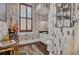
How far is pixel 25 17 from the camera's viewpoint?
1.63 metres

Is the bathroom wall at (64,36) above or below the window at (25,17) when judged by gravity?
below

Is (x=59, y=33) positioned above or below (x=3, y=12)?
below

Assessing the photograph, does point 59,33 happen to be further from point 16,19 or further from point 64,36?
point 16,19

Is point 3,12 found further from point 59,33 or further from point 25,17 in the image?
point 59,33

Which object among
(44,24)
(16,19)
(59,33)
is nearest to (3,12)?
(16,19)

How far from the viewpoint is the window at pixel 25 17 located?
5.36ft

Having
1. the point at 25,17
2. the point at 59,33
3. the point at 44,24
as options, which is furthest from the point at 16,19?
the point at 59,33

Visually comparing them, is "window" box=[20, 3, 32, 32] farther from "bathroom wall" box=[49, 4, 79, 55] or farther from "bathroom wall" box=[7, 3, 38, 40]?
"bathroom wall" box=[49, 4, 79, 55]

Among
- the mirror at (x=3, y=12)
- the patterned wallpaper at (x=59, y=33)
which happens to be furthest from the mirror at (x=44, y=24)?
the mirror at (x=3, y=12)

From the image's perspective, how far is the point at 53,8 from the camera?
1639mm

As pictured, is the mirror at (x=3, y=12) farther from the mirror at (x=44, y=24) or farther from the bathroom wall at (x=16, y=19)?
the mirror at (x=44, y=24)

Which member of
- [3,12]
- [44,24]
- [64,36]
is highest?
[3,12]

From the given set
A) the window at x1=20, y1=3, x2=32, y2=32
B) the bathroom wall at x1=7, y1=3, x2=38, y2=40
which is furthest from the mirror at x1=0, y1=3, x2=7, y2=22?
the window at x1=20, y1=3, x2=32, y2=32
